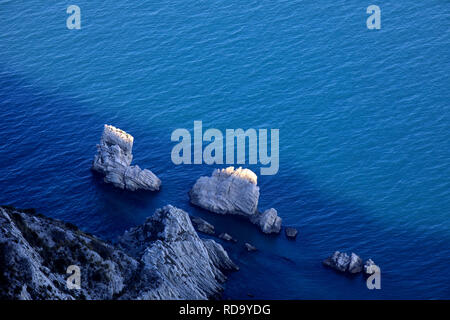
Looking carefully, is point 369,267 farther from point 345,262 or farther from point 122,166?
point 122,166

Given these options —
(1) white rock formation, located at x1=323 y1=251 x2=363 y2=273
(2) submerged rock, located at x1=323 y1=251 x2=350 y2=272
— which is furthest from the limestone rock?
(1) white rock formation, located at x1=323 y1=251 x2=363 y2=273

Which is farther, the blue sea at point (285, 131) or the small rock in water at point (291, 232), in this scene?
the small rock in water at point (291, 232)

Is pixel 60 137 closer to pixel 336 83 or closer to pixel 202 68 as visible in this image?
pixel 202 68

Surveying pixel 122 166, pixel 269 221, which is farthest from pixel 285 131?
pixel 122 166

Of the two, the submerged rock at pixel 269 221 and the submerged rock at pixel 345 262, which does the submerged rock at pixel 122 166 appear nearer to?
the submerged rock at pixel 269 221

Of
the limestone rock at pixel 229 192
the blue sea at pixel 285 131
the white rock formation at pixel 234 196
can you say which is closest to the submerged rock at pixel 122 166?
the blue sea at pixel 285 131

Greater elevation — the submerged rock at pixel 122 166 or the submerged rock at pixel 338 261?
the submerged rock at pixel 122 166

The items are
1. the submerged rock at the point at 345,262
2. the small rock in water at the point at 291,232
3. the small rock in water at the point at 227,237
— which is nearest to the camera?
the submerged rock at the point at 345,262
